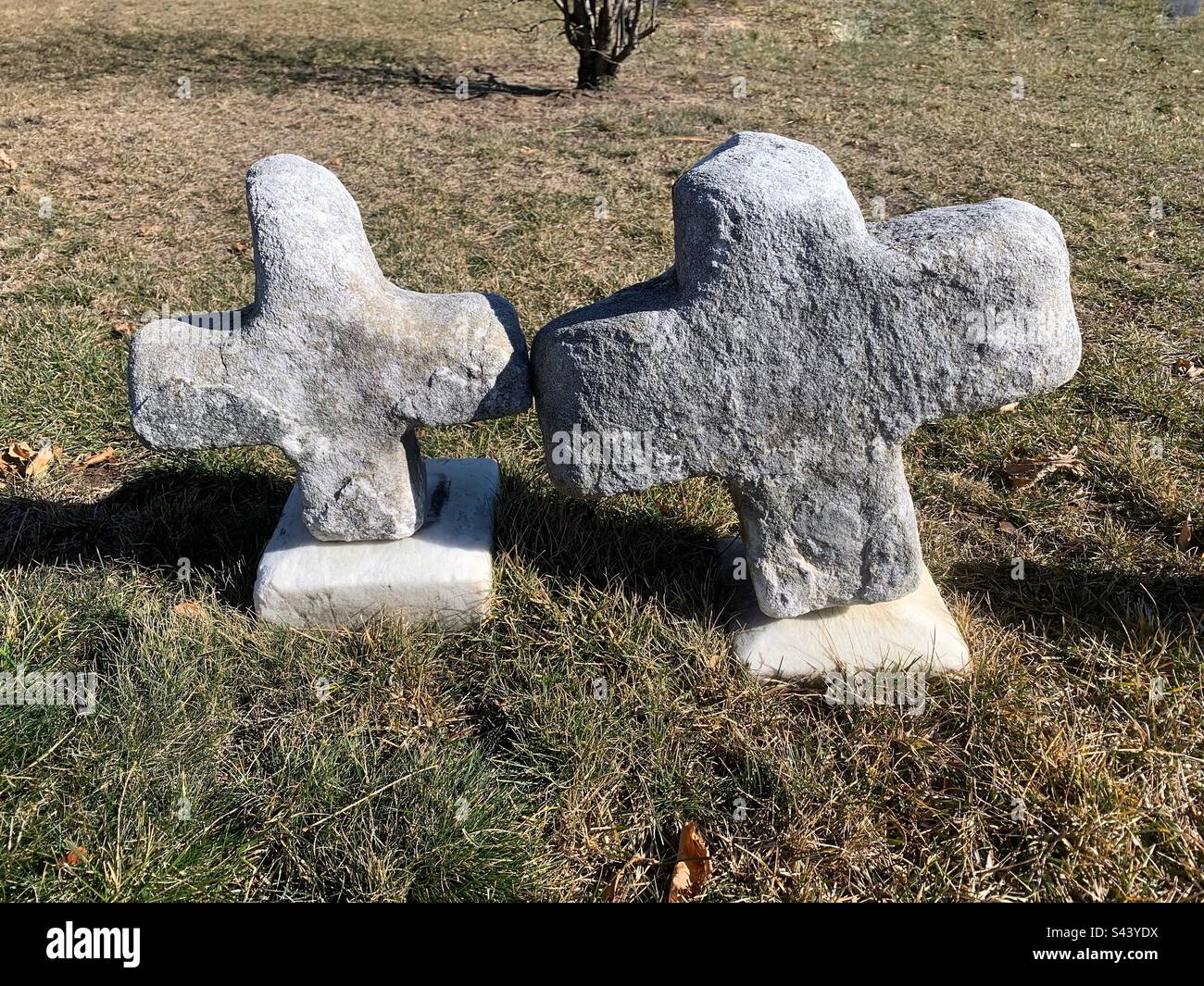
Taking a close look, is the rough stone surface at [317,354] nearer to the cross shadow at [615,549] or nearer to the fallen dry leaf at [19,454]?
the cross shadow at [615,549]

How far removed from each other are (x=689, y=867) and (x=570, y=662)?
639mm

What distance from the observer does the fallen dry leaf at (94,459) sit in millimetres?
3562

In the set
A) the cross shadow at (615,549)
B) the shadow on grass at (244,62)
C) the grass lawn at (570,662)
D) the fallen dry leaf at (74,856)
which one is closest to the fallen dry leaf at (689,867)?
the grass lawn at (570,662)

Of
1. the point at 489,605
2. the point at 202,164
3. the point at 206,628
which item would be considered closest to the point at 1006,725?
the point at 489,605

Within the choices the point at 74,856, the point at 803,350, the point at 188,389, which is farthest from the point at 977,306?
the point at 74,856

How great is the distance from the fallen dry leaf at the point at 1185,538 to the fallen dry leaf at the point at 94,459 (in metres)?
3.82

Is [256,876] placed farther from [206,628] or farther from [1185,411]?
[1185,411]

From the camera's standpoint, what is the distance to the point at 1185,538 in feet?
9.77

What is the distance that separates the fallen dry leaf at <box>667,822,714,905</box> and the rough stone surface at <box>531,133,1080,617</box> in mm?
746

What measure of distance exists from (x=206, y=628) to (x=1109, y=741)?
2429 millimetres

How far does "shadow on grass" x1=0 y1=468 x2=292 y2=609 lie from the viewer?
302cm

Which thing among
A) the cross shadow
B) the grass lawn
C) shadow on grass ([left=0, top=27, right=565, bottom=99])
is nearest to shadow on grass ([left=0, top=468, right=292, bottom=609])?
the grass lawn

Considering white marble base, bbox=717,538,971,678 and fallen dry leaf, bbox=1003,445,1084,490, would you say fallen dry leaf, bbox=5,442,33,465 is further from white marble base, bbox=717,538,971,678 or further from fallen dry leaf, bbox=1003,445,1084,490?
fallen dry leaf, bbox=1003,445,1084,490

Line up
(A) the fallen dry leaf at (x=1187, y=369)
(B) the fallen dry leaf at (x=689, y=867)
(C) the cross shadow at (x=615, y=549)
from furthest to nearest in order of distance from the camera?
(A) the fallen dry leaf at (x=1187, y=369) < (C) the cross shadow at (x=615, y=549) < (B) the fallen dry leaf at (x=689, y=867)
